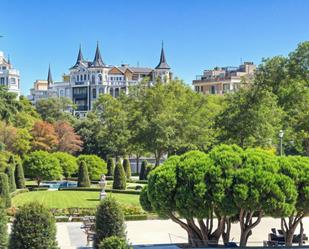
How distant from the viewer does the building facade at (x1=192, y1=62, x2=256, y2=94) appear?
117m

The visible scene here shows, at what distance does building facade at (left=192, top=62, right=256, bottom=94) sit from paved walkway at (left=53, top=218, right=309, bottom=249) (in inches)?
3434

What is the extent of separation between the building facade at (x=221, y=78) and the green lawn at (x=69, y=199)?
74861 mm

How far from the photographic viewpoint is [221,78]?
119 metres

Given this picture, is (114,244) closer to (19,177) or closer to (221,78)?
(19,177)

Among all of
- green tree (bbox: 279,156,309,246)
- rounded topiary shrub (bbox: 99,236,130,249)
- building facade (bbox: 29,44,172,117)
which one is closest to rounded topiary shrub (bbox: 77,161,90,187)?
green tree (bbox: 279,156,309,246)

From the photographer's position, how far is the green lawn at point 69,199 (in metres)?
35.9

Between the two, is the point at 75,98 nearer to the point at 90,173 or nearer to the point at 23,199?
the point at 90,173

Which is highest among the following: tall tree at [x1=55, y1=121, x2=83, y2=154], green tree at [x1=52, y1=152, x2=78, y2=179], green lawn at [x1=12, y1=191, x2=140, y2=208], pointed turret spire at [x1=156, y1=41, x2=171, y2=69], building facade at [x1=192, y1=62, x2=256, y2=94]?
pointed turret spire at [x1=156, y1=41, x2=171, y2=69]

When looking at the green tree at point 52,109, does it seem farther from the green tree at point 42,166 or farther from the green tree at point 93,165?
the green tree at point 42,166

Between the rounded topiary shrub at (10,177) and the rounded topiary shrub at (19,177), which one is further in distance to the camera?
the rounded topiary shrub at (19,177)

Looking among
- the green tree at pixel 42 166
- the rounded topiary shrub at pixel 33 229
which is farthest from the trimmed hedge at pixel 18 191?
the rounded topiary shrub at pixel 33 229

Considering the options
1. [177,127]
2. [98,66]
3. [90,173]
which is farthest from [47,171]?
[98,66]

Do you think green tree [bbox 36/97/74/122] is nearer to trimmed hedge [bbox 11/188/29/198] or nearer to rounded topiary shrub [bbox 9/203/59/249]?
trimmed hedge [bbox 11/188/29/198]

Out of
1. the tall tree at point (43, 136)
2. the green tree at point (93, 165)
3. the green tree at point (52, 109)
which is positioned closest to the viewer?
the green tree at point (93, 165)
